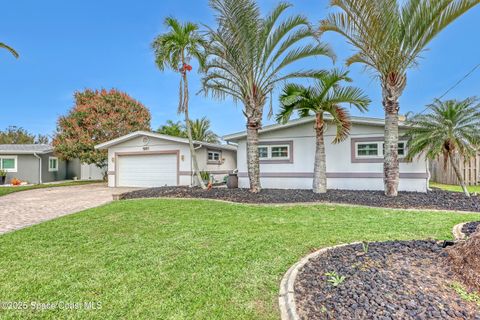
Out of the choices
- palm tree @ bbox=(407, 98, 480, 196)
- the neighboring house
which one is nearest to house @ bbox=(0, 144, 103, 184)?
the neighboring house

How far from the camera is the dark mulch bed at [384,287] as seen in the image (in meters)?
2.24

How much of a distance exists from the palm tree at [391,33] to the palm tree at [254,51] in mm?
1068

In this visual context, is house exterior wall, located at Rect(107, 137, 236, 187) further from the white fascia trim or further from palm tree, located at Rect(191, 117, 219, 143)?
palm tree, located at Rect(191, 117, 219, 143)

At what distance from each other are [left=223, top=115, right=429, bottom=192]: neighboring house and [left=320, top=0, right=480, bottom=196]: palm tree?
78.5 inches

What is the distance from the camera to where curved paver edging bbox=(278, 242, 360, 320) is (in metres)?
2.46

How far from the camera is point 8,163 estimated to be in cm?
1898

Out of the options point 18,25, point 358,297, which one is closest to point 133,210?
point 358,297

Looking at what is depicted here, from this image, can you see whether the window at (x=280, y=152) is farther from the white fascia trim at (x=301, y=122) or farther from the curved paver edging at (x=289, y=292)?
the curved paver edging at (x=289, y=292)

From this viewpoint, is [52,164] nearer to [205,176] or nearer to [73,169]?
[73,169]

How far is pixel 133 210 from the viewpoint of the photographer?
7.40 m

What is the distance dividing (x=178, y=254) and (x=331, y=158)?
874 centimetres

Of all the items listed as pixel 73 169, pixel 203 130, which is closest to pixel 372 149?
pixel 203 130

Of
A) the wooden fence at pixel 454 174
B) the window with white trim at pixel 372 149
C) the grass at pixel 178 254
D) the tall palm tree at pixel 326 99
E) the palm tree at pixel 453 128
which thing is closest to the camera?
the grass at pixel 178 254

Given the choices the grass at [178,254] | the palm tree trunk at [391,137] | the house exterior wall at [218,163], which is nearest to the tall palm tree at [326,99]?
the palm tree trunk at [391,137]
